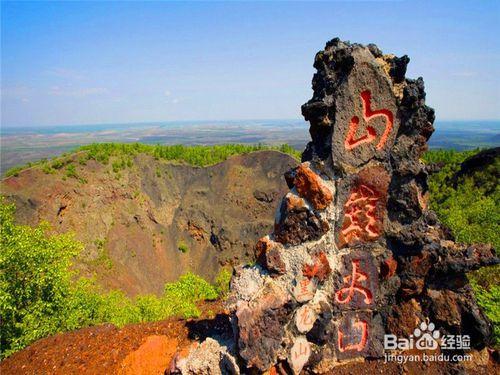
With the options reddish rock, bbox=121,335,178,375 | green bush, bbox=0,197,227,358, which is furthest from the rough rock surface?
green bush, bbox=0,197,227,358

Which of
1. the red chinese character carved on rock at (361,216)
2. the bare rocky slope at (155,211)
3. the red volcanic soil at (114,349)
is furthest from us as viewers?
the bare rocky slope at (155,211)

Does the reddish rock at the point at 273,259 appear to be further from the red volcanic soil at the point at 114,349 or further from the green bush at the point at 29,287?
the green bush at the point at 29,287

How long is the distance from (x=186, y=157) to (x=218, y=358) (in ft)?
114

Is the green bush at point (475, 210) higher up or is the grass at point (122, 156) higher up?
the grass at point (122, 156)

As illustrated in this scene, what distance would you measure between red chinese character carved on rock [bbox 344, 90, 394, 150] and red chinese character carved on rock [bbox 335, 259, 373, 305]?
2229mm

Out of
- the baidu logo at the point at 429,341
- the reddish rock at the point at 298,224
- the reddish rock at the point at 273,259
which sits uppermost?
the reddish rock at the point at 298,224

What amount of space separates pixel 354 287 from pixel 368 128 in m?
2.99

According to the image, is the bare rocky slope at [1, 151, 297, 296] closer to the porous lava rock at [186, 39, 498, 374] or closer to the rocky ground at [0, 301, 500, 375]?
the rocky ground at [0, 301, 500, 375]

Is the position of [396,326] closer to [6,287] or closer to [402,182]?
[402,182]

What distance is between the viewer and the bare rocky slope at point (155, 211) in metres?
27.2

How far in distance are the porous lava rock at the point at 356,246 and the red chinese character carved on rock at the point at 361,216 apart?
0.02 meters

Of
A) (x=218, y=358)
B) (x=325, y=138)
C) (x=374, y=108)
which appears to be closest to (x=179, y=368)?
(x=218, y=358)

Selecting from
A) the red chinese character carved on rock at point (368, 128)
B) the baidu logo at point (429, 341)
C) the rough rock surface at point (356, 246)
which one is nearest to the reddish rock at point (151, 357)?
the rough rock surface at point (356, 246)

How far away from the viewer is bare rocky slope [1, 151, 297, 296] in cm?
2720
